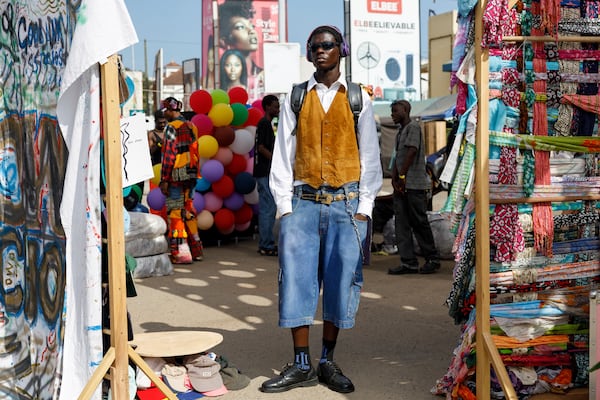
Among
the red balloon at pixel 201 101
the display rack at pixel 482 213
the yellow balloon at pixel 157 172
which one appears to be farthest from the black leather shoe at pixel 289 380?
the red balloon at pixel 201 101

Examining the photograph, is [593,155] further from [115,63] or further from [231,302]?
[231,302]

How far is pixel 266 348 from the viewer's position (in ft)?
18.7

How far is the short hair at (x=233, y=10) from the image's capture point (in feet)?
127

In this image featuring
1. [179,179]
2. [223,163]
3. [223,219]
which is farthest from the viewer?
[223,219]

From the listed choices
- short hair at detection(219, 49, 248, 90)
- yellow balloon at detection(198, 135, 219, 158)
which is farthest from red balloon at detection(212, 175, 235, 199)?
short hair at detection(219, 49, 248, 90)

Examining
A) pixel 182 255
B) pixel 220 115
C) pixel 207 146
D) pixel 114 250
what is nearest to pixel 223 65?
pixel 220 115

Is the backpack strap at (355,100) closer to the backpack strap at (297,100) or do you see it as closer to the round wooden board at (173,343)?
the backpack strap at (297,100)

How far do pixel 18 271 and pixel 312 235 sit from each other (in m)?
1.70

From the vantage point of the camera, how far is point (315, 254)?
4781mm

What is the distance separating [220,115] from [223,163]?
25.9 inches

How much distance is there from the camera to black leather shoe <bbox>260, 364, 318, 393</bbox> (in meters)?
4.71

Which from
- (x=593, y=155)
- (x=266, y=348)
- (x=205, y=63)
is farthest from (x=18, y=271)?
(x=205, y=63)

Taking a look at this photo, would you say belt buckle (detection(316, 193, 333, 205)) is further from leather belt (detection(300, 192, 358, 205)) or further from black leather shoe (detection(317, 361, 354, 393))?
black leather shoe (detection(317, 361, 354, 393))

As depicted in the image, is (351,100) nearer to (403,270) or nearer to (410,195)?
(410,195)
